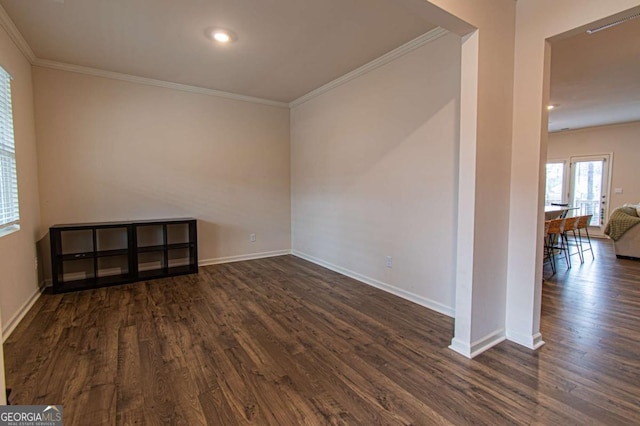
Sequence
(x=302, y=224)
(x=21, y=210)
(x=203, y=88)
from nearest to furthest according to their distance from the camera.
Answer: (x=21, y=210), (x=203, y=88), (x=302, y=224)

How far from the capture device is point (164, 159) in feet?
14.6

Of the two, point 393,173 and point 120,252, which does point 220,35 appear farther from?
point 120,252

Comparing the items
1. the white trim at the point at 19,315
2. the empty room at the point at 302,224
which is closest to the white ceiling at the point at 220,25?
the empty room at the point at 302,224

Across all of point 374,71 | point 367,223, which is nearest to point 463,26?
point 374,71

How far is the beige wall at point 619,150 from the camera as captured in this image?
696cm

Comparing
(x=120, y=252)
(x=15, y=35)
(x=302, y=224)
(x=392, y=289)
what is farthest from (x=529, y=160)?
(x=15, y=35)

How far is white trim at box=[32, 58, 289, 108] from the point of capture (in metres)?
3.72

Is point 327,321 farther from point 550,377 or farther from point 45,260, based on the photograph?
point 45,260

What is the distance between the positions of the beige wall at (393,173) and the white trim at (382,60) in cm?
6

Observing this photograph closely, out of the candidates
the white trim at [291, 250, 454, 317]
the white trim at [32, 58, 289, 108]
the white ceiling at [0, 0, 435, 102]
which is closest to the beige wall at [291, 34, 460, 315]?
the white trim at [291, 250, 454, 317]

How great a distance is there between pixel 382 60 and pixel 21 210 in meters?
4.08

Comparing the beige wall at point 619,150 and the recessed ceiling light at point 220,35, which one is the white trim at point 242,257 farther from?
the beige wall at point 619,150

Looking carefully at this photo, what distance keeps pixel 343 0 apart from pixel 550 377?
3.06m

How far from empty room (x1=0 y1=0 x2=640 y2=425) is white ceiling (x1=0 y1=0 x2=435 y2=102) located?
0.03 metres
